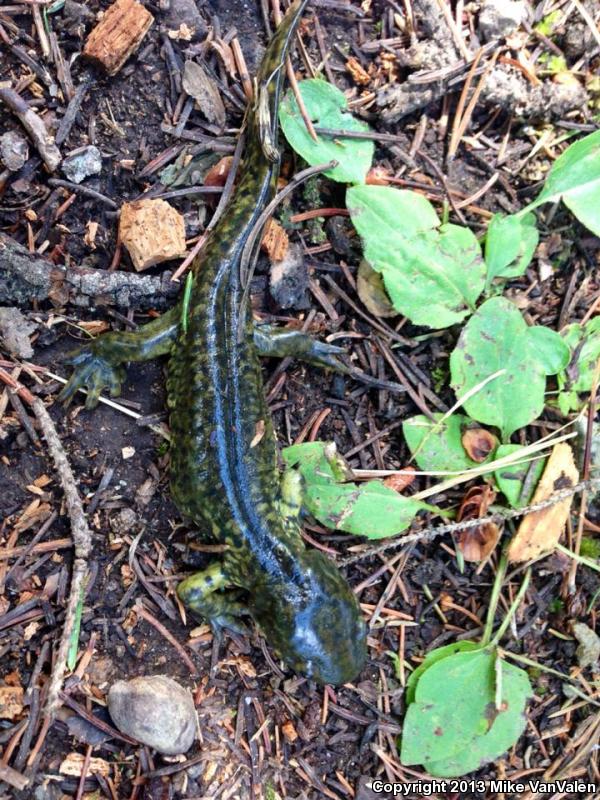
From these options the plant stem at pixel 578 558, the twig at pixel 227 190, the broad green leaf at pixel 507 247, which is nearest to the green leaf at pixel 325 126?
the twig at pixel 227 190

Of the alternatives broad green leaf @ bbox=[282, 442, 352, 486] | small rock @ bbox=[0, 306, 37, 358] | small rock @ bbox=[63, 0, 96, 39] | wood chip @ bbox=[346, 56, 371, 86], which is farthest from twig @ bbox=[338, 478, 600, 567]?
small rock @ bbox=[63, 0, 96, 39]

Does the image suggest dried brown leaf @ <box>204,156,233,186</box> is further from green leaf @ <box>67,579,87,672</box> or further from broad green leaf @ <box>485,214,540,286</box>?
green leaf @ <box>67,579,87,672</box>

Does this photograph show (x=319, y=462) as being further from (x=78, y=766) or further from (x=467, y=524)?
(x=78, y=766)

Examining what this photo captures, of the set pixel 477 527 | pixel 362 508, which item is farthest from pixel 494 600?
pixel 362 508

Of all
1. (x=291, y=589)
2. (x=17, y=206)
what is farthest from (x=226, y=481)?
(x=17, y=206)

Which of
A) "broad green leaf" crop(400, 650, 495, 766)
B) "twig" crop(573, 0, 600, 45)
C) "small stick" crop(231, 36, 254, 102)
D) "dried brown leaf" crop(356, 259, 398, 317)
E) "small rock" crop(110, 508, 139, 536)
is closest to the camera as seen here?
"small rock" crop(110, 508, 139, 536)
